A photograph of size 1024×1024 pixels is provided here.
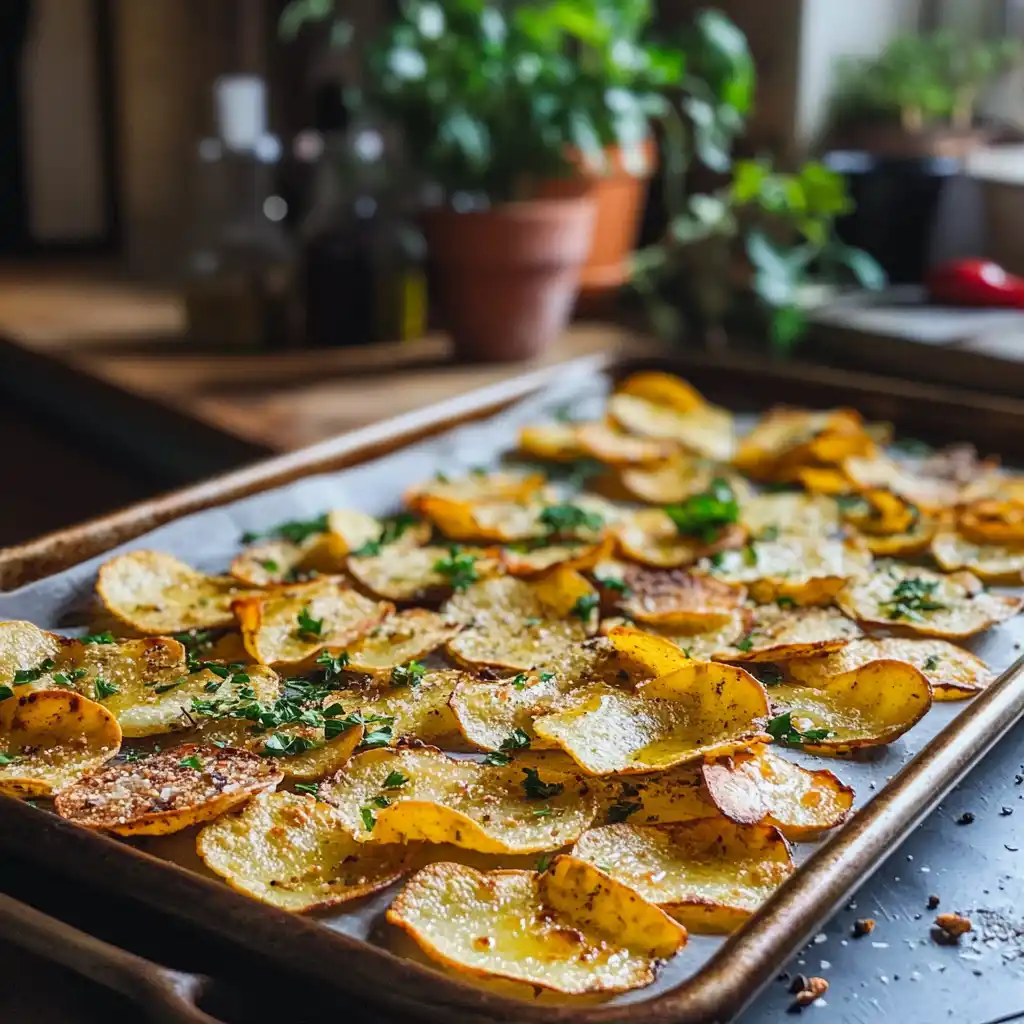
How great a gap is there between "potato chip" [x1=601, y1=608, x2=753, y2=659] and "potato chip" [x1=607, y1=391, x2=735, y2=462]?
58 centimetres

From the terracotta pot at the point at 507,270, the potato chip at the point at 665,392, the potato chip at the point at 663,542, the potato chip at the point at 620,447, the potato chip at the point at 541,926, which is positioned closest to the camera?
the potato chip at the point at 541,926

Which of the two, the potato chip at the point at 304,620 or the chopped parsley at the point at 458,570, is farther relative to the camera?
the chopped parsley at the point at 458,570

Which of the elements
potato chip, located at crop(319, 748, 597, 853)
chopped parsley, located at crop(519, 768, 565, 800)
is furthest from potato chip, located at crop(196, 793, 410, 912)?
chopped parsley, located at crop(519, 768, 565, 800)

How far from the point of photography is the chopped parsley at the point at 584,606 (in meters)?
1.42

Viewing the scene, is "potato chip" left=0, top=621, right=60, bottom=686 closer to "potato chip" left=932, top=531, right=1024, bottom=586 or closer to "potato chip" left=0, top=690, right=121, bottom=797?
"potato chip" left=0, top=690, right=121, bottom=797

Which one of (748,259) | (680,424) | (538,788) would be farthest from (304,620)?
(748,259)

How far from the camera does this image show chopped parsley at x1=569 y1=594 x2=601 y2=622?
1420mm

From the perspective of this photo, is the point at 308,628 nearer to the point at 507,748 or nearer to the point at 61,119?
the point at 507,748

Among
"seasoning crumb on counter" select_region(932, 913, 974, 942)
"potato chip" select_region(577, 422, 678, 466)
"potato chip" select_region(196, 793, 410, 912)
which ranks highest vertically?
"potato chip" select_region(577, 422, 678, 466)

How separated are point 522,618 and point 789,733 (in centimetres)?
34

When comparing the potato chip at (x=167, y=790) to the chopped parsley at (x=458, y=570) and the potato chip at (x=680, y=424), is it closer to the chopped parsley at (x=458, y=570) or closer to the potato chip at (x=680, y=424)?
the chopped parsley at (x=458, y=570)

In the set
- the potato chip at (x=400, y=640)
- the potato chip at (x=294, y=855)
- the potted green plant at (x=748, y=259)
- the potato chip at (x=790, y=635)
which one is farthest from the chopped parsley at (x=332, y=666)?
the potted green plant at (x=748, y=259)

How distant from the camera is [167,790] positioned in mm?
1034

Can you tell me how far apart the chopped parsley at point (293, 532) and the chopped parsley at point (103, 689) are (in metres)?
0.39
